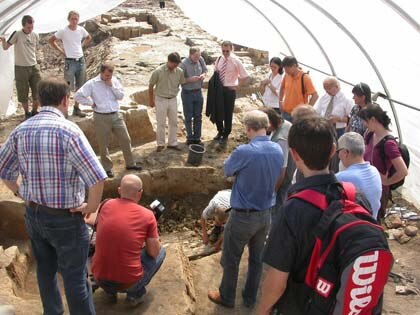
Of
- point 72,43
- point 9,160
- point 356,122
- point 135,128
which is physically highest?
point 9,160

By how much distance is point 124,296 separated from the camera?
4492 mm

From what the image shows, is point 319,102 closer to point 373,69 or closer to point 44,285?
point 373,69

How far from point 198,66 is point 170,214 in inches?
104

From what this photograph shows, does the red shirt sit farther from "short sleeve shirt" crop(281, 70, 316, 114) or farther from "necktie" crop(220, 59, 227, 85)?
"necktie" crop(220, 59, 227, 85)

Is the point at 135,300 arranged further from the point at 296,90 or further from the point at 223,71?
the point at 223,71

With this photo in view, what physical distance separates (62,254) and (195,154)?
426 centimetres

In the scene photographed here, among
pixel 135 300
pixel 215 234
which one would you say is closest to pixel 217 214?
pixel 215 234

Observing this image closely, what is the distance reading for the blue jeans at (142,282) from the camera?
4.02 meters

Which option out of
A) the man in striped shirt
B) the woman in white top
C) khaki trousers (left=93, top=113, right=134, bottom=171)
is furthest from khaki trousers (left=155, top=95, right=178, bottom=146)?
the man in striped shirt

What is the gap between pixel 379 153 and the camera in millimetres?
4680

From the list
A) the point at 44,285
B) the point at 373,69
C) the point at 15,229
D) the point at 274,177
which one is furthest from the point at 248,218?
the point at 373,69

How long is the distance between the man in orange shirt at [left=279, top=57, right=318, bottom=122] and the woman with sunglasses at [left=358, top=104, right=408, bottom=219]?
96.0 inches

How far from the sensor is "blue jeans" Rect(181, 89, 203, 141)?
24.9 ft

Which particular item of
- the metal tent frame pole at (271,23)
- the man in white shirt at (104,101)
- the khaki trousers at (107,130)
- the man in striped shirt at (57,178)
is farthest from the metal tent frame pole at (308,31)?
the man in striped shirt at (57,178)
